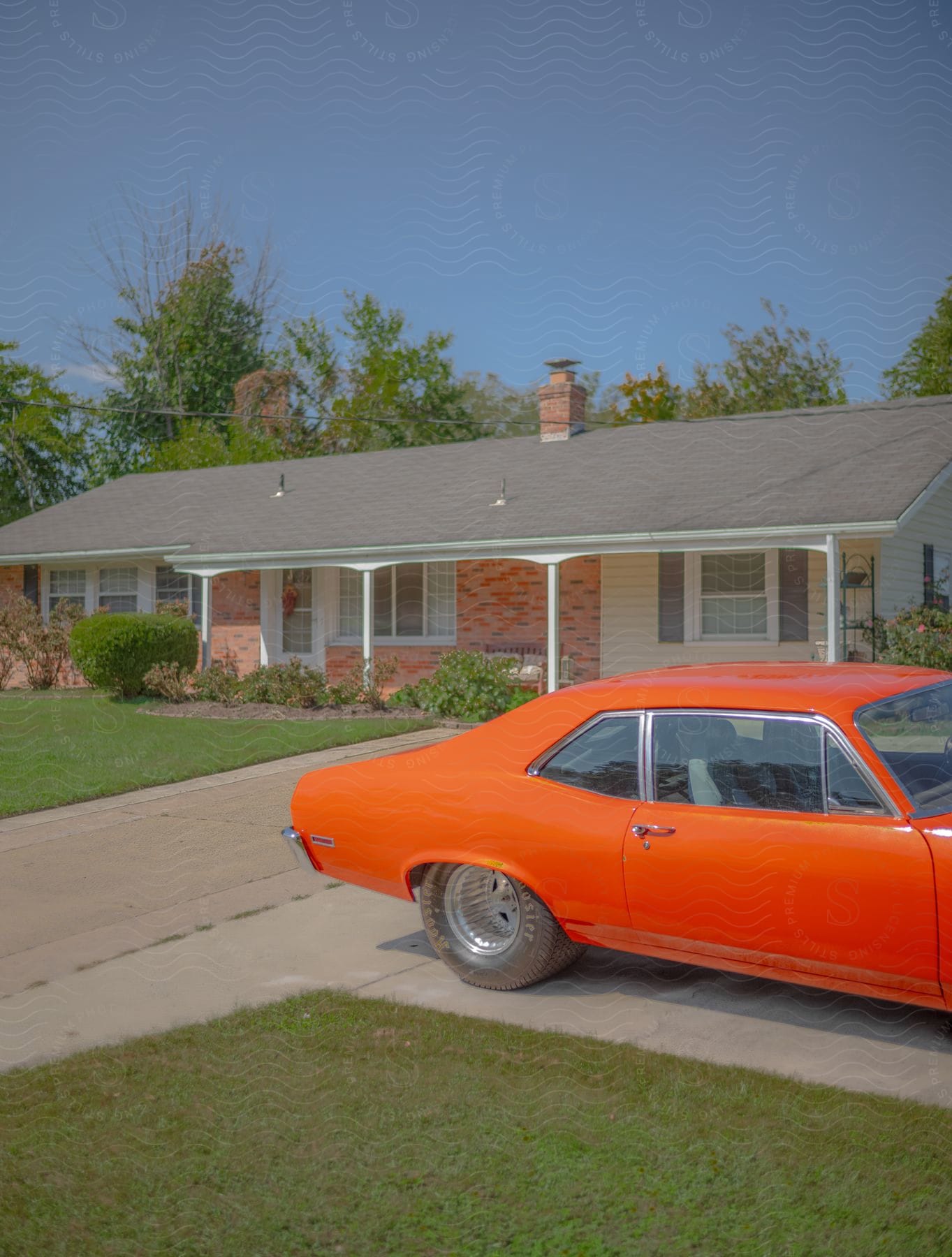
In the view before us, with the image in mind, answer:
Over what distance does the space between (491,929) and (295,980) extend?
95 centimetres

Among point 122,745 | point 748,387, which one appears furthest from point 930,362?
point 122,745

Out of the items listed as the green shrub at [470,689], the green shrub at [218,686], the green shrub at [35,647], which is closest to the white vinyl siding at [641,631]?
the green shrub at [470,689]

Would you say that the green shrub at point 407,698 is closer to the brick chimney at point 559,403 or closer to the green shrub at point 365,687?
the green shrub at point 365,687

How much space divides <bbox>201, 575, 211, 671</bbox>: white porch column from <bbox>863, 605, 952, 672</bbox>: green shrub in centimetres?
1079

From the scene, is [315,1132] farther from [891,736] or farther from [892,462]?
[892,462]

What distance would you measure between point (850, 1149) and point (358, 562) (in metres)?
15.7

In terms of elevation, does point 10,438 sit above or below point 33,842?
above

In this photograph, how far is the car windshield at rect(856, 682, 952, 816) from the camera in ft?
14.3

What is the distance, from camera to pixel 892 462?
52.9 ft

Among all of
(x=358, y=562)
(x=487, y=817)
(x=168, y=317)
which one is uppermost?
(x=168, y=317)

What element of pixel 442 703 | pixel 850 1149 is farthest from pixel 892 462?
pixel 850 1149

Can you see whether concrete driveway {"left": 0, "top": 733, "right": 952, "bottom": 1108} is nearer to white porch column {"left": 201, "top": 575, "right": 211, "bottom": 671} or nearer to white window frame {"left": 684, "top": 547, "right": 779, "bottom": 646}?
white window frame {"left": 684, "top": 547, "right": 779, "bottom": 646}

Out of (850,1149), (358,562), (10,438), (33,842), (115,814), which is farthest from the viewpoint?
(10,438)

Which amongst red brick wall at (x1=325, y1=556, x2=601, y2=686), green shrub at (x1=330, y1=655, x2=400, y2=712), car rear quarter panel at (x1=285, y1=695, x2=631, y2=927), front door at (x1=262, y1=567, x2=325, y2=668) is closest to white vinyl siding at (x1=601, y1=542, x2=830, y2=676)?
red brick wall at (x1=325, y1=556, x2=601, y2=686)
